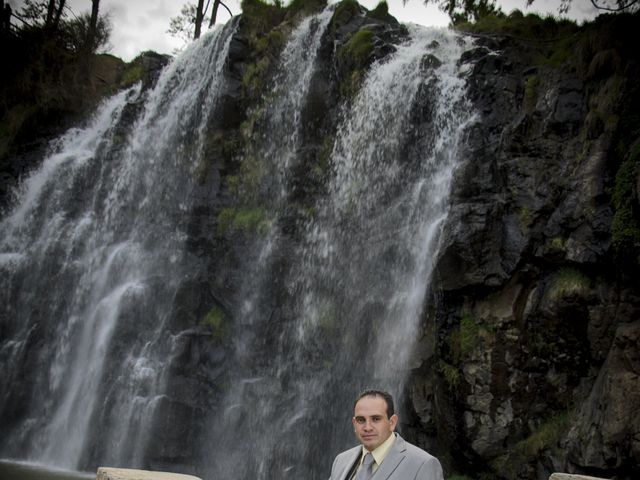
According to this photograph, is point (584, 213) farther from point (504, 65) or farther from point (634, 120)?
point (504, 65)

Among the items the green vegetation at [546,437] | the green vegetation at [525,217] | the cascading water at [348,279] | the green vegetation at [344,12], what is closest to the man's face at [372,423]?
the green vegetation at [546,437]

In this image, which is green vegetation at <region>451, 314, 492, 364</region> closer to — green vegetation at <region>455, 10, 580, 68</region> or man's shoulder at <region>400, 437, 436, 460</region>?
green vegetation at <region>455, 10, 580, 68</region>

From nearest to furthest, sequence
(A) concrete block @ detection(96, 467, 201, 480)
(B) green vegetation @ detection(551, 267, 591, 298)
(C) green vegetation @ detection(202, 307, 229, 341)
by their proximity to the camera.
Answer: (A) concrete block @ detection(96, 467, 201, 480) < (B) green vegetation @ detection(551, 267, 591, 298) < (C) green vegetation @ detection(202, 307, 229, 341)

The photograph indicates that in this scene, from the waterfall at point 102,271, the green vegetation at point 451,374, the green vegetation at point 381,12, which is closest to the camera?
the green vegetation at point 451,374

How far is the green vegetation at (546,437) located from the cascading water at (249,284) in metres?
3.00

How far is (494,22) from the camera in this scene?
17781mm

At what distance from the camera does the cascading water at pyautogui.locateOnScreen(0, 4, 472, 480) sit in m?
13.9

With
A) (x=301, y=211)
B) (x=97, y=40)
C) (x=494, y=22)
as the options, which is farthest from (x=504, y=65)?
(x=97, y=40)

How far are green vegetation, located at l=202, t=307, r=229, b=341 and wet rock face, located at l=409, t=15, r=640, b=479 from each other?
5.96 m

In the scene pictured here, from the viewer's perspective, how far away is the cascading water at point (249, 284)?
546 inches

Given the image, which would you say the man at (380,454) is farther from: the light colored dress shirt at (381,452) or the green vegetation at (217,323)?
the green vegetation at (217,323)

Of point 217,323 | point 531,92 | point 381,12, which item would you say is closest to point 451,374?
point 531,92

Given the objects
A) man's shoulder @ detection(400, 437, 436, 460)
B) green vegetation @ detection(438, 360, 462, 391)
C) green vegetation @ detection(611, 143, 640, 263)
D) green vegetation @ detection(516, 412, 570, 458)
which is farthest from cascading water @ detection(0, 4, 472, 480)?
man's shoulder @ detection(400, 437, 436, 460)

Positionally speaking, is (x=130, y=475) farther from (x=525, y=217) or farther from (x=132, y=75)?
(x=132, y=75)
